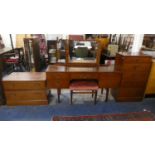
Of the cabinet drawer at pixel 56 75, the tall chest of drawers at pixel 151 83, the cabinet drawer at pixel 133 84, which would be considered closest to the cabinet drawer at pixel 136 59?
the tall chest of drawers at pixel 151 83

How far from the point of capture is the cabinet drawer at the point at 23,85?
7.75ft

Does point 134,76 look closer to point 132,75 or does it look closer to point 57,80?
point 132,75

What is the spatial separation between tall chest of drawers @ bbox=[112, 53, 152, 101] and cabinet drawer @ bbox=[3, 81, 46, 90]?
4.61ft

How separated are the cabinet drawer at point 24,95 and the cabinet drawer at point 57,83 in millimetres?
196

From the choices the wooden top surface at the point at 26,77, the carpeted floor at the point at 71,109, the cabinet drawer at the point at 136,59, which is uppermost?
the cabinet drawer at the point at 136,59

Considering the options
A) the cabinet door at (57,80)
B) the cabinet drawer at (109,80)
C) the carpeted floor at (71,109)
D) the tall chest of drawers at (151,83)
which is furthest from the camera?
the tall chest of drawers at (151,83)

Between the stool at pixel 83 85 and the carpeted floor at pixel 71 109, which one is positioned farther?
the stool at pixel 83 85

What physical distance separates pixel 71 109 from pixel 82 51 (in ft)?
3.52

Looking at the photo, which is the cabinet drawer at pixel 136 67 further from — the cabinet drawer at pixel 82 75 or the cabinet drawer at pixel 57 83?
the cabinet drawer at pixel 57 83

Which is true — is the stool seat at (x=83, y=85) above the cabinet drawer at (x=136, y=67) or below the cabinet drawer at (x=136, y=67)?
below
